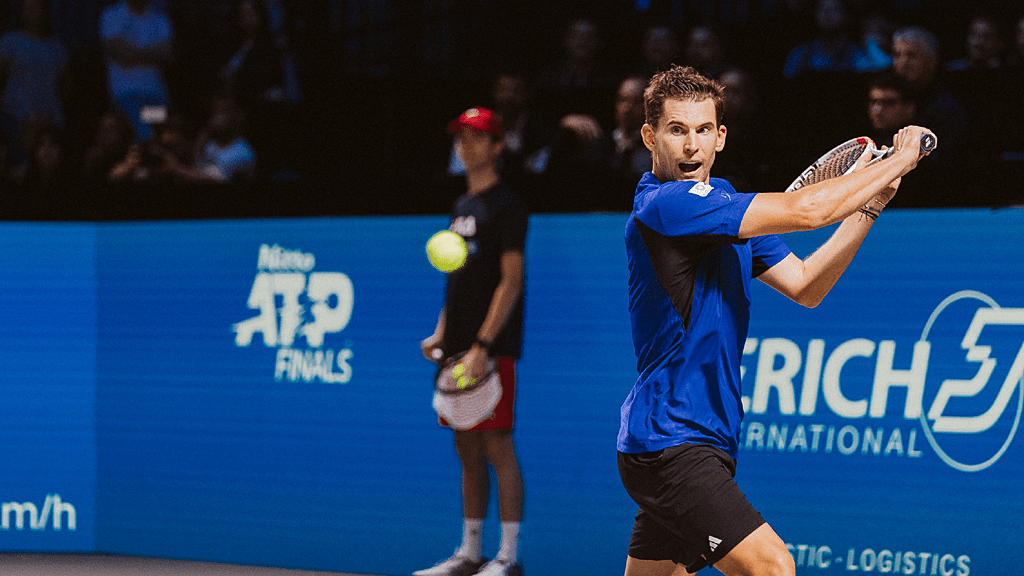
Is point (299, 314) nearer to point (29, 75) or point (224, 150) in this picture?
point (224, 150)

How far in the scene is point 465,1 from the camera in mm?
9844

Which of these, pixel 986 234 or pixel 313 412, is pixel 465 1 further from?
pixel 986 234

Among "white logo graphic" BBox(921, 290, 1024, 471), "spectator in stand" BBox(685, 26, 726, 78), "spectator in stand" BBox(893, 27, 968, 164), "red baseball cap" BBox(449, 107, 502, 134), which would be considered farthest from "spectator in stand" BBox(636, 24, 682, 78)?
"white logo graphic" BBox(921, 290, 1024, 471)

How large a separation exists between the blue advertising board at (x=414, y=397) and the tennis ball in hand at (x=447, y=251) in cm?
40

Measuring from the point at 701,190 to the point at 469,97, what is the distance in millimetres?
5663

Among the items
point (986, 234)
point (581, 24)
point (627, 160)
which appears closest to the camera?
point (986, 234)

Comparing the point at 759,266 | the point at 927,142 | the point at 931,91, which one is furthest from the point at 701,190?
the point at 931,91

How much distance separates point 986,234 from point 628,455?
2478mm

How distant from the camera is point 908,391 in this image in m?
5.03

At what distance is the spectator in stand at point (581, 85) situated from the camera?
24.5 feet

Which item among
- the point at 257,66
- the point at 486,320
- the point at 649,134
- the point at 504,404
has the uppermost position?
the point at 257,66

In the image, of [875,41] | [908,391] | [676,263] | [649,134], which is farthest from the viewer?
[875,41]

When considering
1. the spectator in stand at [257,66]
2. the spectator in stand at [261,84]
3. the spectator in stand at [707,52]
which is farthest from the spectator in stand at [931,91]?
the spectator in stand at [257,66]

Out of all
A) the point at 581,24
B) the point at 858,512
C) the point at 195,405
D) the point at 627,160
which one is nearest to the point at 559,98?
the point at 581,24
